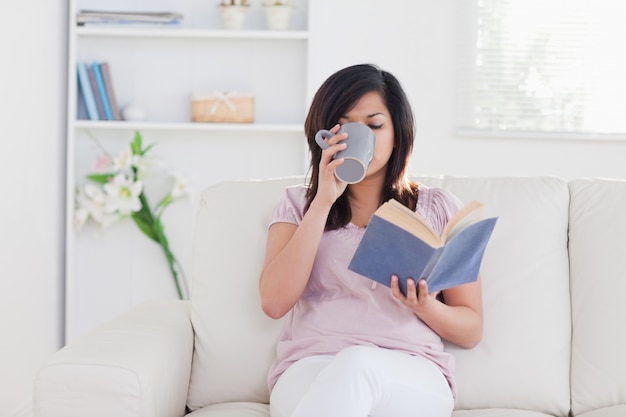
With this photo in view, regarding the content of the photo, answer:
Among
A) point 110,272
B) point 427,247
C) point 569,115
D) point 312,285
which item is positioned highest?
point 569,115

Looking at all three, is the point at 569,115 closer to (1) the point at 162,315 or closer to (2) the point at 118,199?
(2) the point at 118,199

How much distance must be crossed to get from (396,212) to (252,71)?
7.66 feet

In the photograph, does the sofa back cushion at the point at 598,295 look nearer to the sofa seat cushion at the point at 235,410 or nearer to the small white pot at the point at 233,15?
the sofa seat cushion at the point at 235,410

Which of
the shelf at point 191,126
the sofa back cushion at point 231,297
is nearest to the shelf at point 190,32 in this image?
the shelf at point 191,126

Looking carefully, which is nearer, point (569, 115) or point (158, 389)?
point (158, 389)

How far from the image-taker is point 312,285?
6.39ft

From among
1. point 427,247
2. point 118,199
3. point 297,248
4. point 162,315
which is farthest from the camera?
point 118,199

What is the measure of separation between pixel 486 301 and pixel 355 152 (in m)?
0.50

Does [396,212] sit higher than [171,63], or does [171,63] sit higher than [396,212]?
[171,63]

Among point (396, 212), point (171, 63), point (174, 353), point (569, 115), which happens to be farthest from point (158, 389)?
point (569, 115)

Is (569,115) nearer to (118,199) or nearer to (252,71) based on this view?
(252,71)

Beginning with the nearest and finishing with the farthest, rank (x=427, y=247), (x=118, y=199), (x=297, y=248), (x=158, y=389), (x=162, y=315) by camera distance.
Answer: (x=427, y=247) < (x=158, y=389) < (x=297, y=248) < (x=162, y=315) < (x=118, y=199)

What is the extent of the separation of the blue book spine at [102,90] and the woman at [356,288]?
192cm

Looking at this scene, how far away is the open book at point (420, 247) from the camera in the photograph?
62.7 inches
